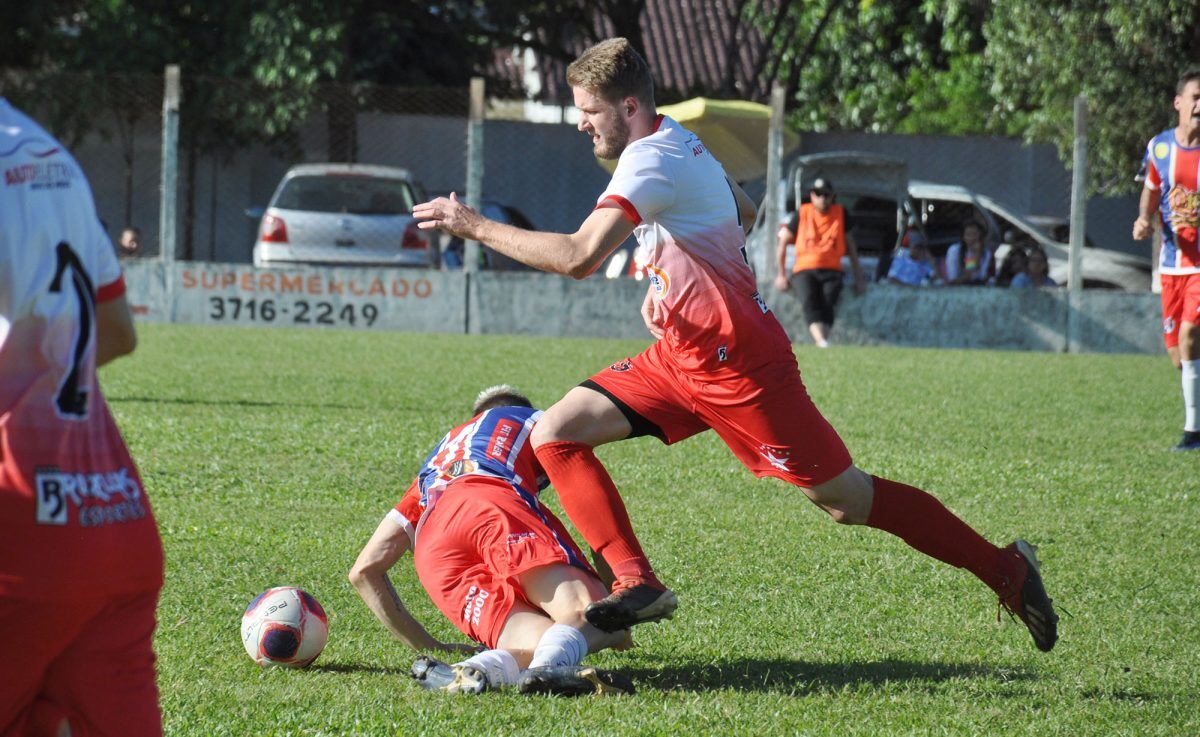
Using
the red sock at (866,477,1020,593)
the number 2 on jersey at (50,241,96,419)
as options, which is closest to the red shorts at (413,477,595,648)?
the red sock at (866,477,1020,593)

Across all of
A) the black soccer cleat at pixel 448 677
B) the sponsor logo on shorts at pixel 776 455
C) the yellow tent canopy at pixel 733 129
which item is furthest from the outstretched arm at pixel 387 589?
the yellow tent canopy at pixel 733 129

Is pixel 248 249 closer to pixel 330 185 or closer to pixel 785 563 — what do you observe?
pixel 330 185

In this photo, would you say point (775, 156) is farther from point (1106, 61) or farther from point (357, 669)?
point (357, 669)

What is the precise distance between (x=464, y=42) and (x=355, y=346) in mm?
13497

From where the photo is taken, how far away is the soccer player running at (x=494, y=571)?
4.22 meters

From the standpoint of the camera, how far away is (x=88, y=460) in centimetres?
252

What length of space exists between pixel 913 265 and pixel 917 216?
7.48ft

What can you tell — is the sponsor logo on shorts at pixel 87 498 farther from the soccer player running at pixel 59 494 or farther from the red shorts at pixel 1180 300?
the red shorts at pixel 1180 300

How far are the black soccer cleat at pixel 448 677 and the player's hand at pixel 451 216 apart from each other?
3.77ft

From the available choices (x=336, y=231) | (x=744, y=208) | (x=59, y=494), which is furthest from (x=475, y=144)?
(x=59, y=494)

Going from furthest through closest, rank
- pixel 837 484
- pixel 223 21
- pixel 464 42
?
pixel 464 42
pixel 223 21
pixel 837 484

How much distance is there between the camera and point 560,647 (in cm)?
424

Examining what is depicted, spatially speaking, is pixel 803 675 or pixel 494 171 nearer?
pixel 803 675

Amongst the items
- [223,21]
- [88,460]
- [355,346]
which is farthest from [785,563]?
[223,21]
